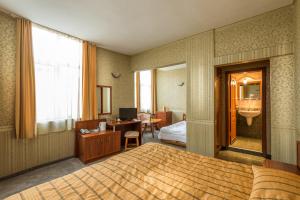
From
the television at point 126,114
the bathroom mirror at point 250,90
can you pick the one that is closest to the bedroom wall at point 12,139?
the television at point 126,114

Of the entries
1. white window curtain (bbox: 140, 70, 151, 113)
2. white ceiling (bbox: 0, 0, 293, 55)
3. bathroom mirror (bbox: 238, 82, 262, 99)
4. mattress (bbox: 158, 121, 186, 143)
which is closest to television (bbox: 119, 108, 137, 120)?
mattress (bbox: 158, 121, 186, 143)

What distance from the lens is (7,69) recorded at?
8.49 feet

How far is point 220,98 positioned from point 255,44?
1591 millimetres

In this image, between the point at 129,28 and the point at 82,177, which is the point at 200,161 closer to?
the point at 82,177

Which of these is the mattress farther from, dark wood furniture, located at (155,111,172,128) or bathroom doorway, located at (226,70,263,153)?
dark wood furniture, located at (155,111,172,128)

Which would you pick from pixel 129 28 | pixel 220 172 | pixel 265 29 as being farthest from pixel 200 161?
pixel 129 28

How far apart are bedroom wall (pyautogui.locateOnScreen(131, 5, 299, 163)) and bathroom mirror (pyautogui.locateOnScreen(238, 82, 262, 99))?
92.7 inches

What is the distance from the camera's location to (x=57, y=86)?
127 inches

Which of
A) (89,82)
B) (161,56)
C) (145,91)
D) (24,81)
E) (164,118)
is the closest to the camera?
(24,81)

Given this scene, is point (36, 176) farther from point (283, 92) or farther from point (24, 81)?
point (283, 92)

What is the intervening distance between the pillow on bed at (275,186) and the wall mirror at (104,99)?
378 cm

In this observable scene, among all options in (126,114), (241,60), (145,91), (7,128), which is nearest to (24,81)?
(7,128)

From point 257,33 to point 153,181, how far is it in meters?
3.08

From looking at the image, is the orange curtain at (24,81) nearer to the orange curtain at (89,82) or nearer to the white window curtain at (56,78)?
the white window curtain at (56,78)
